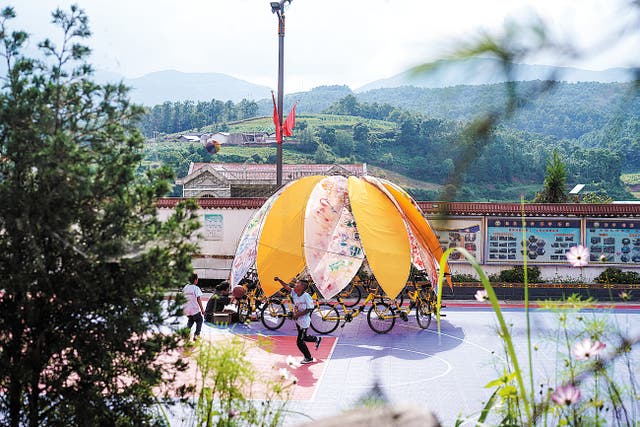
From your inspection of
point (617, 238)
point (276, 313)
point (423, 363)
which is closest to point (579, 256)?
point (423, 363)

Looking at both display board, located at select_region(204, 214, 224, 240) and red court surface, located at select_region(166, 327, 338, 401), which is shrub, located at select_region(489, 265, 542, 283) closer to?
red court surface, located at select_region(166, 327, 338, 401)

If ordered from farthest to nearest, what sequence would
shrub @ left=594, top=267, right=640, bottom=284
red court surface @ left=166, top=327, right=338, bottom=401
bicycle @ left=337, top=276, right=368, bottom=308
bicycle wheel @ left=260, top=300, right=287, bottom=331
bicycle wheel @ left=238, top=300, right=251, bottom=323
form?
shrub @ left=594, top=267, right=640, bottom=284 → bicycle @ left=337, top=276, right=368, bottom=308 → bicycle wheel @ left=238, top=300, right=251, bottom=323 → bicycle wheel @ left=260, top=300, right=287, bottom=331 → red court surface @ left=166, top=327, right=338, bottom=401

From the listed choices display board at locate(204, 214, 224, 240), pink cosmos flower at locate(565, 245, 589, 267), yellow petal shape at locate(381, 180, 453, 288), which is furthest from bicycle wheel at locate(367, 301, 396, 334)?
pink cosmos flower at locate(565, 245, 589, 267)

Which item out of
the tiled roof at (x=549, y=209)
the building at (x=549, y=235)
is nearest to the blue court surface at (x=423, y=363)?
the building at (x=549, y=235)

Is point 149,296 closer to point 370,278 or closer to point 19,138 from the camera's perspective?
point 19,138

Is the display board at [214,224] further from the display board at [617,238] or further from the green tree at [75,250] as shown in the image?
the green tree at [75,250]

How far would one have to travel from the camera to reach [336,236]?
1459 cm

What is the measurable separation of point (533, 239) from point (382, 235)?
19.6 feet

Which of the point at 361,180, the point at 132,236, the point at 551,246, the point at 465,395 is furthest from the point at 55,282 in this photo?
the point at 551,246

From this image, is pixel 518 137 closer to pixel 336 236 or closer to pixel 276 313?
pixel 276 313

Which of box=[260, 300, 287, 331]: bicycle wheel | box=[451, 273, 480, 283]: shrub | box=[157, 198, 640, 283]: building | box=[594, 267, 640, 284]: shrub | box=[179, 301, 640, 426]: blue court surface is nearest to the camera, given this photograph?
box=[179, 301, 640, 426]: blue court surface

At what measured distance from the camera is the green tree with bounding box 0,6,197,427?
4301mm

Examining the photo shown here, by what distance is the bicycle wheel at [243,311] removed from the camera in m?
13.7

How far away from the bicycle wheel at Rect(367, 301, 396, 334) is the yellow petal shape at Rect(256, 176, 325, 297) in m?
1.63
